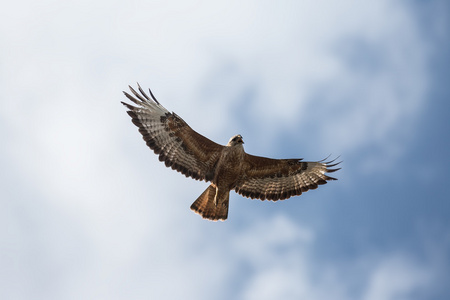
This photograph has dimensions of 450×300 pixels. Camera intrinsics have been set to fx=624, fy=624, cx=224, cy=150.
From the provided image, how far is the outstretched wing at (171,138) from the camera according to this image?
523 inches

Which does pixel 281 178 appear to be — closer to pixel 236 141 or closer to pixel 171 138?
pixel 236 141

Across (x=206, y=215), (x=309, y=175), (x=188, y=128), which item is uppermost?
(x=309, y=175)

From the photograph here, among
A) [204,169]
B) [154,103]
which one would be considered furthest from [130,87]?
[204,169]

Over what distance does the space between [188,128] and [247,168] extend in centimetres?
159

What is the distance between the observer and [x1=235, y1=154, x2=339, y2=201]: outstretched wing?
45.4ft

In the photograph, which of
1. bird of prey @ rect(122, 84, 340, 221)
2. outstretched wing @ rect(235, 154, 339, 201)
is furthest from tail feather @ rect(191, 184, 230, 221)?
outstretched wing @ rect(235, 154, 339, 201)

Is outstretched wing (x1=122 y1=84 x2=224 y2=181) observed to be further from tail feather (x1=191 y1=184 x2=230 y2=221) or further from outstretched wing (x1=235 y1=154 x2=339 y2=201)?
outstretched wing (x1=235 y1=154 x2=339 y2=201)

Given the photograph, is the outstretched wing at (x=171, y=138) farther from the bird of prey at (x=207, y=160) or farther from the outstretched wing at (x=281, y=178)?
the outstretched wing at (x=281, y=178)

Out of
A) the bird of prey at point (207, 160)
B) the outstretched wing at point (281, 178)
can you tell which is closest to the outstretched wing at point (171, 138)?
the bird of prey at point (207, 160)

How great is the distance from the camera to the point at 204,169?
13.5 metres

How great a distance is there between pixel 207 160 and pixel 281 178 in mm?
1768

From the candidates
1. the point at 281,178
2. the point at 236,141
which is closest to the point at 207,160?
the point at 236,141

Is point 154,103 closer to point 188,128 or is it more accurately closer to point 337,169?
point 188,128

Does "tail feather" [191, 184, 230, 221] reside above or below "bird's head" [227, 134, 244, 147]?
below
